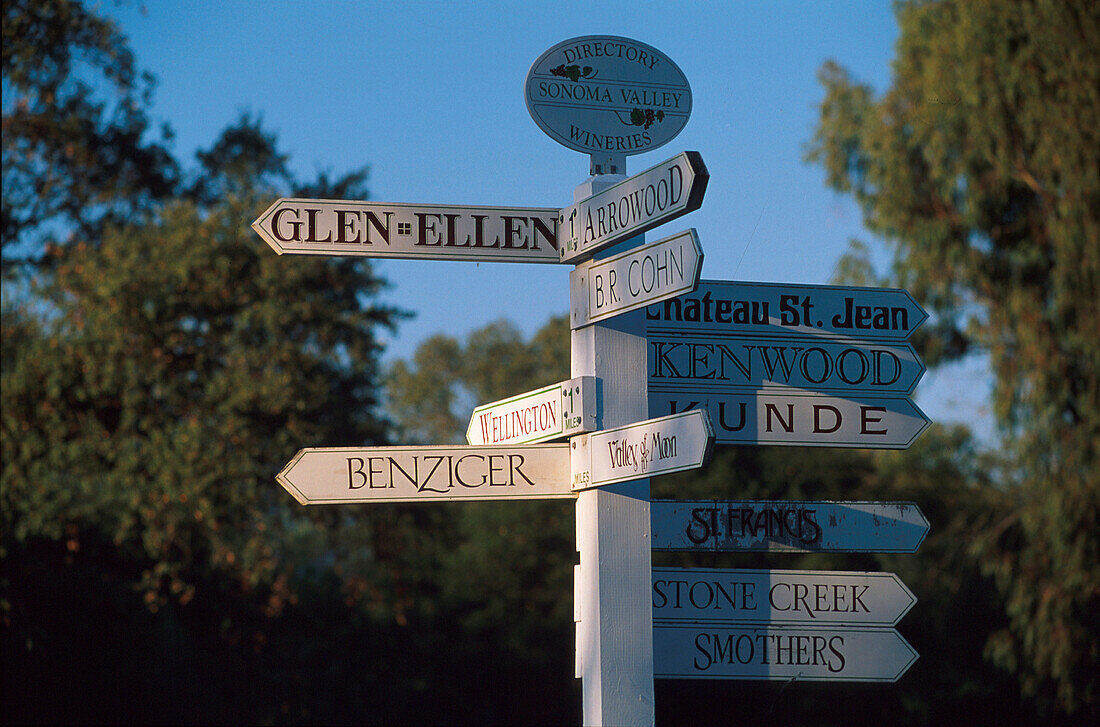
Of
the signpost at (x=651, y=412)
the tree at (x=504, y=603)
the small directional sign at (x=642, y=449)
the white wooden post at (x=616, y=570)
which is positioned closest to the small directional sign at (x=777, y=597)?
the signpost at (x=651, y=412)

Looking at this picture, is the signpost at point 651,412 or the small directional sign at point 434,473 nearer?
the signpost at point 651,412

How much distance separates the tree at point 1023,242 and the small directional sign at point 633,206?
35.3 feet

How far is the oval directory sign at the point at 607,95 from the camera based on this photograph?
3479 mm

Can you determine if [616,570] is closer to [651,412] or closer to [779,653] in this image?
[651,412]

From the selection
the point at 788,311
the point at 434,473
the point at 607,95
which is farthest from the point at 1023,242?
the point at 434,473

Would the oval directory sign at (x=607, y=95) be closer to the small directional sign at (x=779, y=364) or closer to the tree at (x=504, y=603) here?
the small directional sign at (x=779, y=364)

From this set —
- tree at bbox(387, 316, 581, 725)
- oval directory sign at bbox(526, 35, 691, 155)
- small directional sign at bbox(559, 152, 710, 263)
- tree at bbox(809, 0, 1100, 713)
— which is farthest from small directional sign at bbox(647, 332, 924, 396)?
tree at bbox(387, 316, 581, 725)

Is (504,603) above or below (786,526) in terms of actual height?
above

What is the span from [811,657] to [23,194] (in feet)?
49.2

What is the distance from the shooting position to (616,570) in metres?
3.21

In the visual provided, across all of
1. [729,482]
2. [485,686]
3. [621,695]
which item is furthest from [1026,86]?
[485,686]

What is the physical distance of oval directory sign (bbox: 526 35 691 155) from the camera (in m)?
3.48

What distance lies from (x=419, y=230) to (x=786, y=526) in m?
1.36

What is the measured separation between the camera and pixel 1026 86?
44.1 ft
